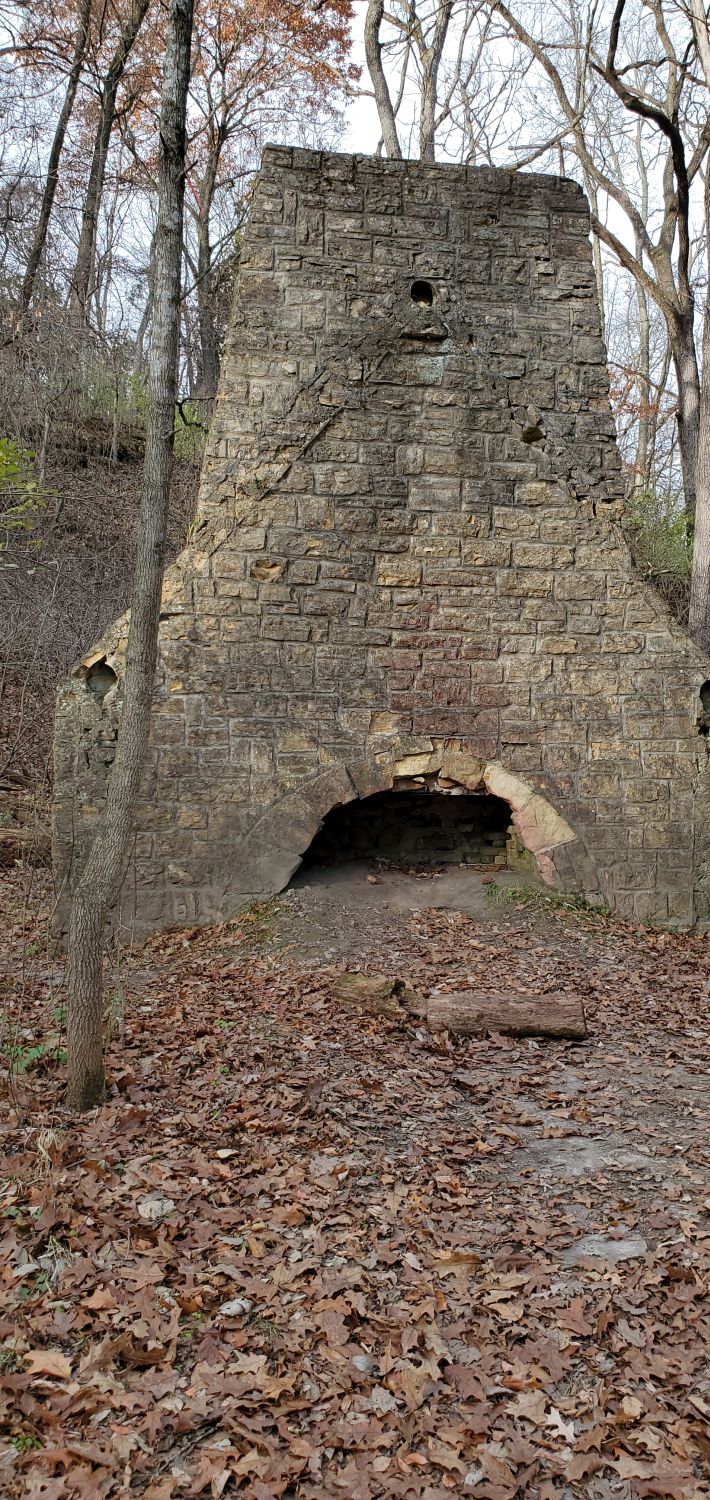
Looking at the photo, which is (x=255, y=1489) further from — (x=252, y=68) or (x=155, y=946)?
(x=252, y=68)

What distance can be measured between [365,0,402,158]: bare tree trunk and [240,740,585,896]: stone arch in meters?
13.7

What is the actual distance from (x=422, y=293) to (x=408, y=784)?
12.7ft

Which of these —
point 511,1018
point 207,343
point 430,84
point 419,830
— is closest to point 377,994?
point 511,1018

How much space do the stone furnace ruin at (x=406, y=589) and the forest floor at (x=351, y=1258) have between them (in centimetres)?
180

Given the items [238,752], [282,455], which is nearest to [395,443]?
[282,455]

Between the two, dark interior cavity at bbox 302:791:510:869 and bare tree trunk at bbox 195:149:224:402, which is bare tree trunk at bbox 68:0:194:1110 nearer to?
dark interior cavity at bbox 302:791:510:869

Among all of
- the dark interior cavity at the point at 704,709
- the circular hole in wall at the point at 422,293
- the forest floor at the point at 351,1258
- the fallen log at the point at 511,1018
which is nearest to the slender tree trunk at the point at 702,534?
the dark interior cavity at the point at 704,709

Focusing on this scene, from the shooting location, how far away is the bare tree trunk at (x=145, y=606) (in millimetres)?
4344

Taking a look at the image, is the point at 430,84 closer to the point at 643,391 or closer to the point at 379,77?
the point at 379,77

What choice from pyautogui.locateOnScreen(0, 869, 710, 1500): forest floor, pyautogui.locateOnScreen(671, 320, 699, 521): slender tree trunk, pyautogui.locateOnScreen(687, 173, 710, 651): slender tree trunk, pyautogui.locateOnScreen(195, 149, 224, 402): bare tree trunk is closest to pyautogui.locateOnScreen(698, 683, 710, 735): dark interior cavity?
pyautogui.locateOnScreen(0, 869, 710, 1500): forest floor

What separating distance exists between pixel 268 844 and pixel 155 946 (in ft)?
3.59

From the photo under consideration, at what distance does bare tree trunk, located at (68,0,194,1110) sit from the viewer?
4.34 meters

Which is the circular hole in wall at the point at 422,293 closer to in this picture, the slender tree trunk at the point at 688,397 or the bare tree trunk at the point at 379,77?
the slender tree trunk at the point at 688,397

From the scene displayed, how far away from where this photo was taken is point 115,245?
1716 cm
